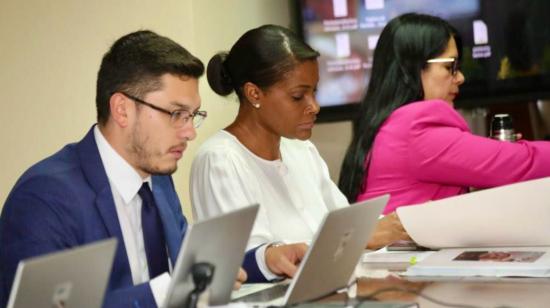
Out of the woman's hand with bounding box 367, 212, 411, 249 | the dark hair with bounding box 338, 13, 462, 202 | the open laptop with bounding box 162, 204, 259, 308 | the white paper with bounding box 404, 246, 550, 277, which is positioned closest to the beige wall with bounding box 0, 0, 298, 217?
the dark hair with bounding box 338, 13, 462, 202

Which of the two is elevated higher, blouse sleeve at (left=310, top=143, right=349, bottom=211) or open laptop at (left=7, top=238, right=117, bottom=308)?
open laptop at (left=7, top=238, right=117, bottom=308)

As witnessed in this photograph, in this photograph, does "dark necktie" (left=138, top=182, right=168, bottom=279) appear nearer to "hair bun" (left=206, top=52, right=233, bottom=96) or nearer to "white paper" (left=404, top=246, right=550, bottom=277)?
"white paper" (left=404, top=246, right=550, bottom=277)

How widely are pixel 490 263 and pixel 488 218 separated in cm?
21

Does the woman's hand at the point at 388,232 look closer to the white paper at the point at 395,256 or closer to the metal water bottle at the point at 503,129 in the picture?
the white paper at the point at 395,256

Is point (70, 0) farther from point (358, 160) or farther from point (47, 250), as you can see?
point (47, 250)

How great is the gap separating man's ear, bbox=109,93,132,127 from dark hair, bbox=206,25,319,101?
626mm

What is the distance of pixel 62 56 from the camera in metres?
3.58

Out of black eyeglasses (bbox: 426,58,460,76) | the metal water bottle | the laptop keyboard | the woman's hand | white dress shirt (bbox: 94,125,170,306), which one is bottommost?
the woman's hand

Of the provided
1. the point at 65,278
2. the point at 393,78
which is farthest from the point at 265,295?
the point at 393,78

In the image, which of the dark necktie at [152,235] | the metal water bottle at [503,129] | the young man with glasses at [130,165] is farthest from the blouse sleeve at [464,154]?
the dark necktie at [152,235]

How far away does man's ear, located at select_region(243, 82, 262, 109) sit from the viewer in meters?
2.62

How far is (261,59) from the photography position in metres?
2.60

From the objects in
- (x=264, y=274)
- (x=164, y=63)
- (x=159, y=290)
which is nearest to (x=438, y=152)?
(x=264, y=274)

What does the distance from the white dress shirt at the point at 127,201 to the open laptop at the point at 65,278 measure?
587 mm
